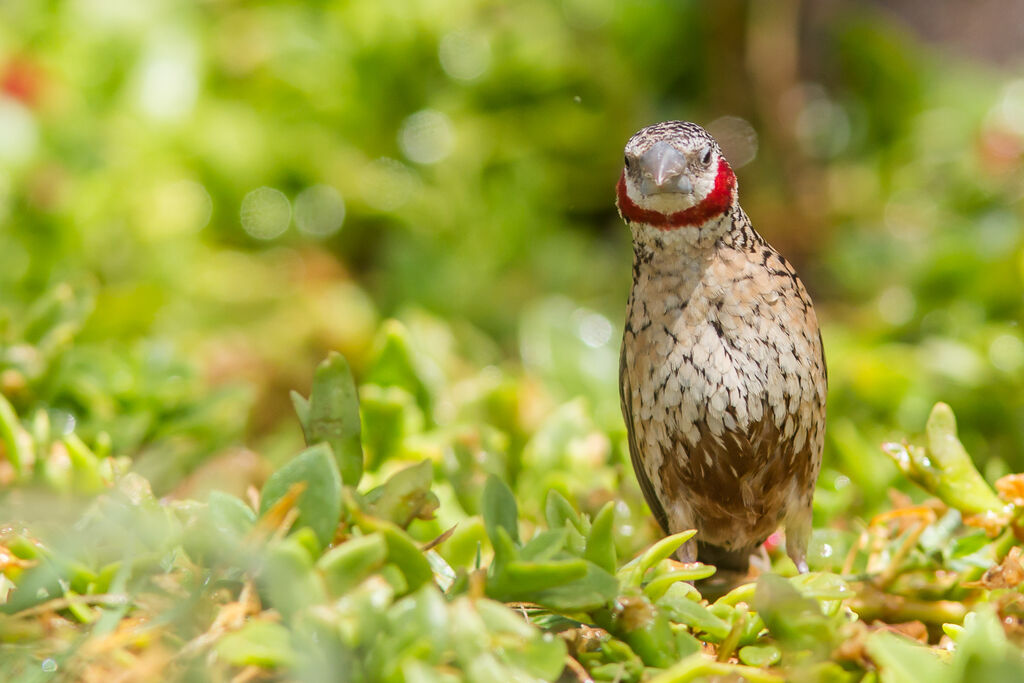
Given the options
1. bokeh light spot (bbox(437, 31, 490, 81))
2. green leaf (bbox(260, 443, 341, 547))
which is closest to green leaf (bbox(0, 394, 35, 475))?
green leaf (bbox(260, 443, 341, 547))

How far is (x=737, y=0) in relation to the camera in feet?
13.6

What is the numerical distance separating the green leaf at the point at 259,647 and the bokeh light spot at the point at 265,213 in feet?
10.1

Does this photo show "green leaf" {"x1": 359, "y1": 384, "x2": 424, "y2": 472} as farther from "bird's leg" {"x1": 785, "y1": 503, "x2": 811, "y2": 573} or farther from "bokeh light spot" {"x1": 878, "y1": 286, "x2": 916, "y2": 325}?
"bokeh light spot" {"x1": 878, "y1": 286, "x2": 916, "y2": 325}

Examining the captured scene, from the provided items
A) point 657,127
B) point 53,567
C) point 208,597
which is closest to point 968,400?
point 657,127

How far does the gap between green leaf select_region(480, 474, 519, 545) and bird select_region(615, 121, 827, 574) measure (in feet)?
1.20

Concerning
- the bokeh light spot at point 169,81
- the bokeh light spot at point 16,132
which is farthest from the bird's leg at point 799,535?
the bokeh light spot at point 169,81

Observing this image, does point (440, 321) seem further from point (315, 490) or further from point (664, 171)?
point (315, 490)

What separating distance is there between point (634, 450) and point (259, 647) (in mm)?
871

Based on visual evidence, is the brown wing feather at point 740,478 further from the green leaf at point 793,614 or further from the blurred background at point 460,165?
the blurred background at point 460,165

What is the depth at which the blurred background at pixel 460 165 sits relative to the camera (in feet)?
10.9

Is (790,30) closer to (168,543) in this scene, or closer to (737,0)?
(737,0)

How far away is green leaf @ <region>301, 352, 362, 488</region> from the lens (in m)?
1.61

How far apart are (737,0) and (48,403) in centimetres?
315

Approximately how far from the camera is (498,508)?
1.50 m
